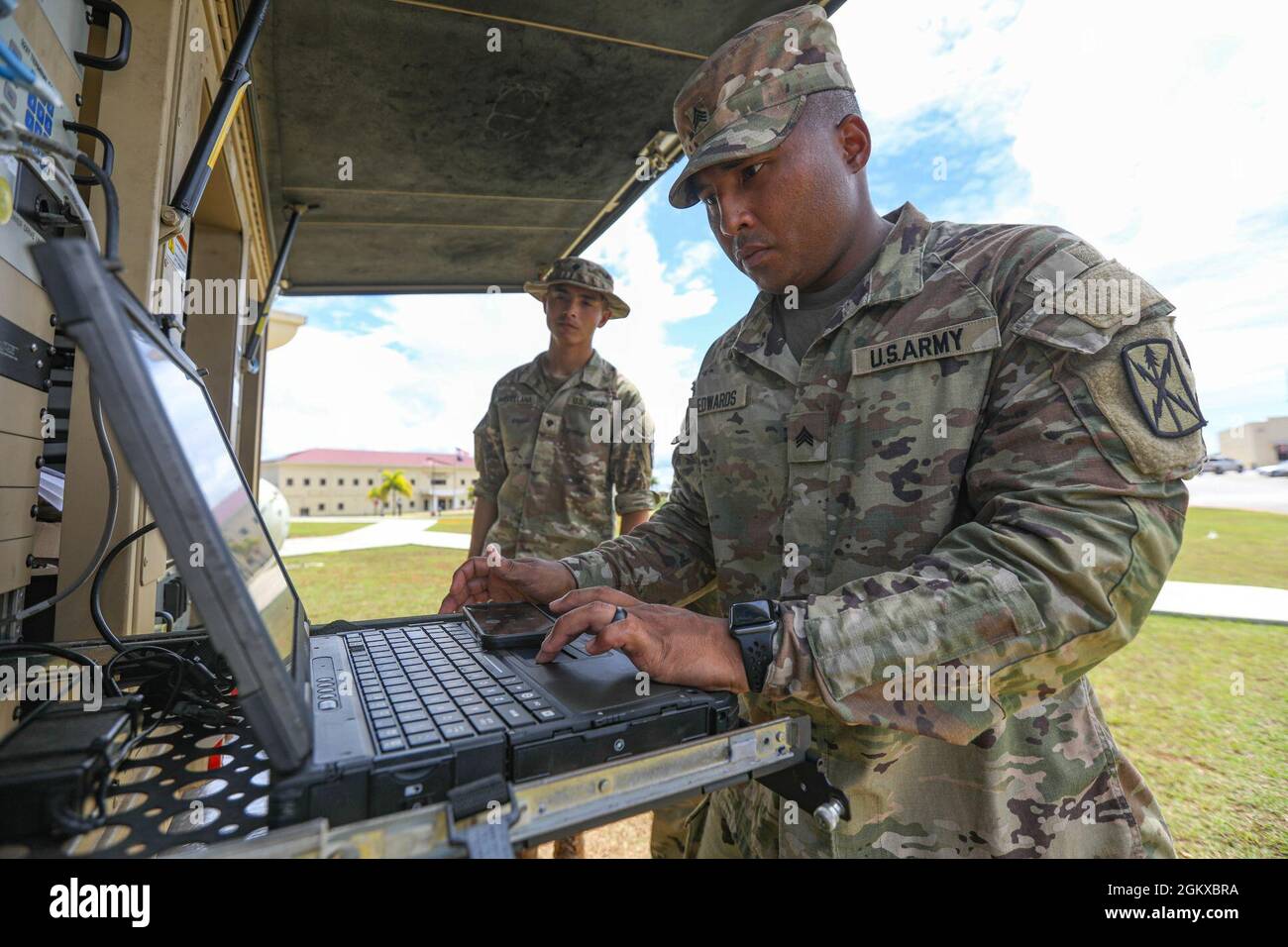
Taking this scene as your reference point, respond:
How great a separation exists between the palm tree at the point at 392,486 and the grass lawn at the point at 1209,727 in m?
48.0

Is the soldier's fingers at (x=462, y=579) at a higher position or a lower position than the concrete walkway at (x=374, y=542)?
higher

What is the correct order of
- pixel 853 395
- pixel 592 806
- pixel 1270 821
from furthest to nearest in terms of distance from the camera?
pixel 1270 821, pixel 853 395, pixel 592 806

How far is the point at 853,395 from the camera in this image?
1.25 m

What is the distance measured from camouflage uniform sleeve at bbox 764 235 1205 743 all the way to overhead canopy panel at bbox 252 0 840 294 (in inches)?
70.6

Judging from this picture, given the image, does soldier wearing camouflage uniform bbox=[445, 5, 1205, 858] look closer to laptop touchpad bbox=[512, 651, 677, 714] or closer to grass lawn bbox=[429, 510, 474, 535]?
laptop touchpad bbox=[512, 651, 677, 714]

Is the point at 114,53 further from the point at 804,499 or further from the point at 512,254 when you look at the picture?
the point at 512,254

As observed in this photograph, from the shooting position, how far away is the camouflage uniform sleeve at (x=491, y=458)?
378 centimetres

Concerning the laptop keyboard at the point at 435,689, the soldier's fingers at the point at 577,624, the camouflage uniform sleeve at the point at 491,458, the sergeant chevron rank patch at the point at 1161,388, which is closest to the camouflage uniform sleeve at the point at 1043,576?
the sergeant chevron rank patch at the point at 1161,388

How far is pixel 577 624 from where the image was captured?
91cm

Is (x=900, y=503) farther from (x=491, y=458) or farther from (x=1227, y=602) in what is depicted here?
(x=1227, y=602)

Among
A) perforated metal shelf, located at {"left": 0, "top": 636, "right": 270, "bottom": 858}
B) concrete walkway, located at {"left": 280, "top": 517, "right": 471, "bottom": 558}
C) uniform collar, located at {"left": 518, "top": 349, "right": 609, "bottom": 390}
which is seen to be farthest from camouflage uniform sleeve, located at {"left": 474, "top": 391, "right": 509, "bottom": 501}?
concrete walkway, located at {"left": 280, "top": 517, "right": 471, "bottom": 558}

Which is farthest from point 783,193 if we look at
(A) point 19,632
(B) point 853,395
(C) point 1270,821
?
(C) point 1270,821

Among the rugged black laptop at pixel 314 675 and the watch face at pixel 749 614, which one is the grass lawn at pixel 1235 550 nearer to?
the watch face at pixel 749 614

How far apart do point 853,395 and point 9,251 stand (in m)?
1.48
